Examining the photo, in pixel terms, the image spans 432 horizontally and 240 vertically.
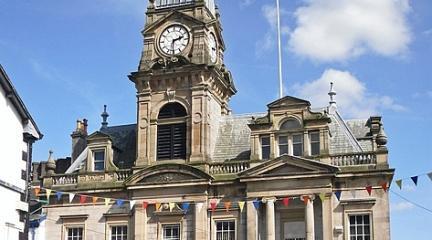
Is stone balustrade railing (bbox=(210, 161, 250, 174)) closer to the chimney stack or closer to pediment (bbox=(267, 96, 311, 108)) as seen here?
pediment (bbox=(267, 96, 311, 108))

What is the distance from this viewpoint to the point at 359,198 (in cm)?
3884

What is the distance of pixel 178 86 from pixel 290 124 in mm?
6383

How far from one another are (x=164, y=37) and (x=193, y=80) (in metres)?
3.09

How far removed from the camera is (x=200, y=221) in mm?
40594

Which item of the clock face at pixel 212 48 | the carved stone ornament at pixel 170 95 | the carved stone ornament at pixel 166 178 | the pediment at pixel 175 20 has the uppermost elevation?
the pediment at pixel 175 20

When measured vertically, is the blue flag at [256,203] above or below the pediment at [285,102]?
below

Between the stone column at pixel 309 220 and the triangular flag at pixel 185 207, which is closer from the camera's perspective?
the stone column at pixel 309 220

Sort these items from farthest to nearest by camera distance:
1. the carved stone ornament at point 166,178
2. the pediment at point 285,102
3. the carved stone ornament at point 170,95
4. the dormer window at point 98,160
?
the dormer window at point 98,160
the carved stone ornament at point 170,95
the carved stone ornament at point 166,178
the pediment at point 285,102

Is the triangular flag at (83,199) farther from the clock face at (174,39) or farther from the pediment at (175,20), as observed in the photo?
the pediment at (175,20)

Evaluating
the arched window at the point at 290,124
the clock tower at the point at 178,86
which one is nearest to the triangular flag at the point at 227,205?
the clock tower at the point at 178,86

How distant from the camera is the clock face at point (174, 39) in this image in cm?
4384

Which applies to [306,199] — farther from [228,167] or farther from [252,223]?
[228,167]

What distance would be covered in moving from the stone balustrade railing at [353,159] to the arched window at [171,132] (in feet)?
25.6

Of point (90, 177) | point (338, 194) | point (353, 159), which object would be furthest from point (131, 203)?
point (353, 159)
